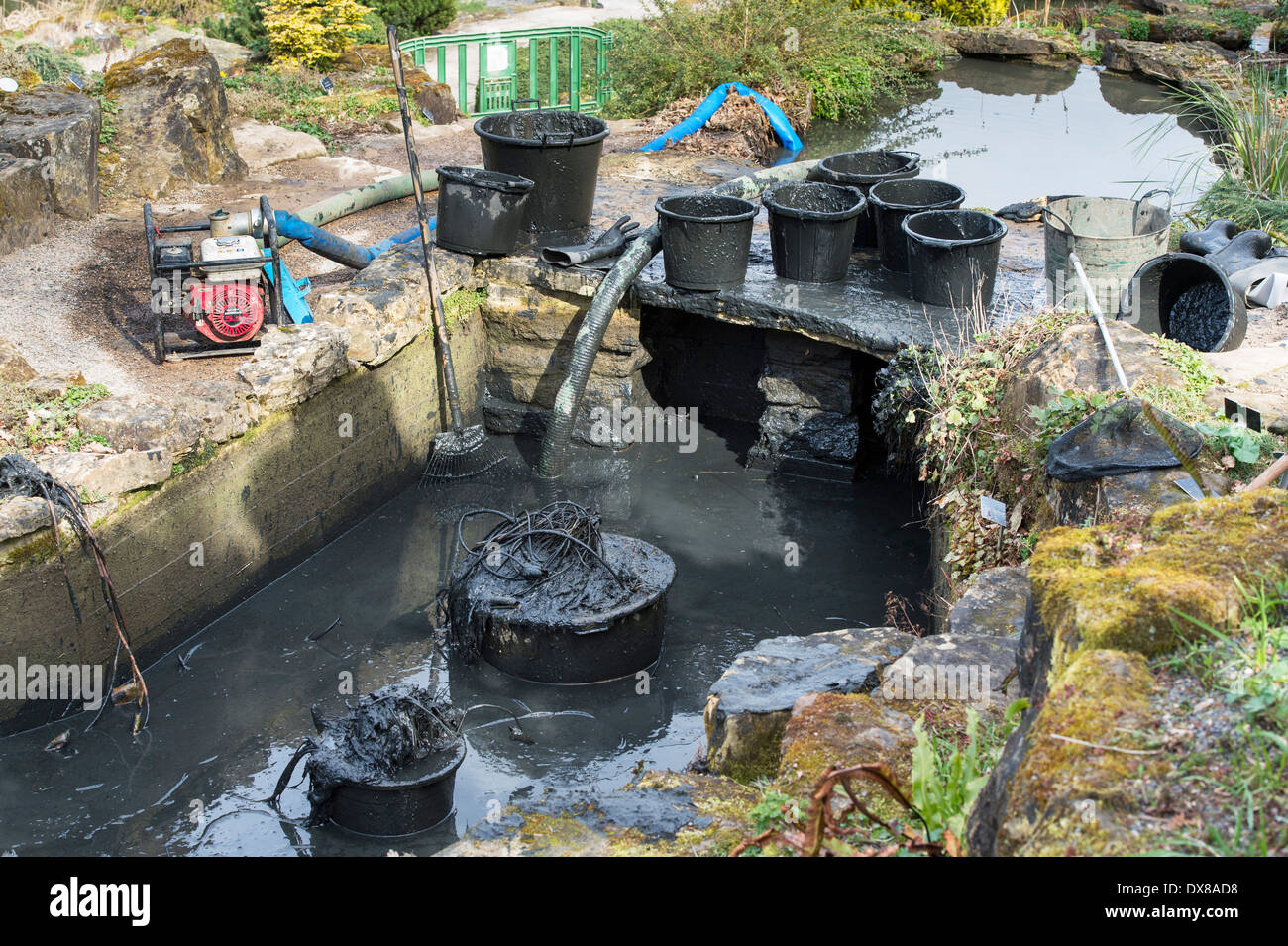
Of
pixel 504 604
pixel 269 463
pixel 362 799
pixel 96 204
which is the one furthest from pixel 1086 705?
pixel 96 204

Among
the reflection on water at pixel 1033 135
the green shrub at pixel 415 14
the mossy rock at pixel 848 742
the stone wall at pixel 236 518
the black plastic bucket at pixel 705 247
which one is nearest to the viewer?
the mossy rock at pixel 848 742

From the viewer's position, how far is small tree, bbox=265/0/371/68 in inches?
544

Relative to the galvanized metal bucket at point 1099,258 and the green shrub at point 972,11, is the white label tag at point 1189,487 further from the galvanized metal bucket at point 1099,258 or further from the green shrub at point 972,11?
the green shrub at point 972,11

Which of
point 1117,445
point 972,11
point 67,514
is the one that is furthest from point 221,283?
point 972,11

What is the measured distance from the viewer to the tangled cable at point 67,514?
17.7 ft

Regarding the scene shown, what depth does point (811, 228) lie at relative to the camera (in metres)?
7.96

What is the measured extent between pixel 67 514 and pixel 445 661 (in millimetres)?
2152

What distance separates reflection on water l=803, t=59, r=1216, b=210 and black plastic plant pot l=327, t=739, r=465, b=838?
836cm

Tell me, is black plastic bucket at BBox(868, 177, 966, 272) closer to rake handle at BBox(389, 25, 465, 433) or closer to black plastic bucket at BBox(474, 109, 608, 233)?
black plastic bucket at BBox(474, 109, 608, 233)

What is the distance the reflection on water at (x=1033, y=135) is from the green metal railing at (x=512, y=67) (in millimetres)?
3203

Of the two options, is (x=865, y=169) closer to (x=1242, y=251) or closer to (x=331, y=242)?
(x=1242, y=251)

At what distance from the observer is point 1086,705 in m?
2.23

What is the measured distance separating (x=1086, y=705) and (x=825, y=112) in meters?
14.1

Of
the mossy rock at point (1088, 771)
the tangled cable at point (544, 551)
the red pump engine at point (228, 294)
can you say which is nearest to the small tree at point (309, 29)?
the red pump engine at point (228, 294)
